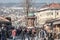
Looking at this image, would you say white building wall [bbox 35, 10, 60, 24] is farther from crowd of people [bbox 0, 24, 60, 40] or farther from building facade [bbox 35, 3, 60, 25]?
crowd of people [bbox 0, 24, 60, 40]

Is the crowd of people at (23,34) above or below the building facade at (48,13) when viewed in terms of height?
below

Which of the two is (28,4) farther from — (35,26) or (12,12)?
(35,26)

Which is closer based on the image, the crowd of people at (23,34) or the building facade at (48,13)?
the crowd of people at (23,34)

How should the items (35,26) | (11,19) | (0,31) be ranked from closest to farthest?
(0,31) < (35,26) < (11,19)

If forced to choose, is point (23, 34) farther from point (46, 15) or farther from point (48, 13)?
point (48, 13)

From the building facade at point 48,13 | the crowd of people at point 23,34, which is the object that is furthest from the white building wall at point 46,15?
the crowd of people at point 23,34

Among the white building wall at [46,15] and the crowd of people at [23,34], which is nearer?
the crowd of people at [23,34]

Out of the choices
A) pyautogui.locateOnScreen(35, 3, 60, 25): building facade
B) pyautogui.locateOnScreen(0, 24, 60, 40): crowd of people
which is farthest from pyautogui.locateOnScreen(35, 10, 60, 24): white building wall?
pyautogui.locateOnScreen(0, 24, 60, 40): crowd of people

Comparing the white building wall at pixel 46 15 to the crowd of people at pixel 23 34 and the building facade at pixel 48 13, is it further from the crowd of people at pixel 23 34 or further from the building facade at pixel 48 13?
the crowd of people at pixel 23 34

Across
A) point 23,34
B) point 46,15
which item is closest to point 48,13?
point 46,15

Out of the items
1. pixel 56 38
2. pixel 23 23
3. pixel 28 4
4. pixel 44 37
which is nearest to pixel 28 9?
pixel 28 4

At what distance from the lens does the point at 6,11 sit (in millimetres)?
7574

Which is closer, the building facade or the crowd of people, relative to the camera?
the crowd of people

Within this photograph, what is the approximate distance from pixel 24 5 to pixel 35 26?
Result: 1205mm
